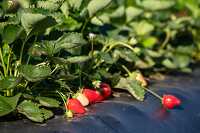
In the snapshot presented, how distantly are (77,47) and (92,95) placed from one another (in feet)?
0.87

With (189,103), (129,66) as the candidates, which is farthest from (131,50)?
(189,103)

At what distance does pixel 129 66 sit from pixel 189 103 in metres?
0.61

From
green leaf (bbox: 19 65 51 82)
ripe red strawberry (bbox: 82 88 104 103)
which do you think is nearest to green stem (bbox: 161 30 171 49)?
ripe red strawberry (bbox: 82 88 104 103)

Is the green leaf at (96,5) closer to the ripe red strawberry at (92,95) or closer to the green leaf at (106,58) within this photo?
the green leaf at (106,58)

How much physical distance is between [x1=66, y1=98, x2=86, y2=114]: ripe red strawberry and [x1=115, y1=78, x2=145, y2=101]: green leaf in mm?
425

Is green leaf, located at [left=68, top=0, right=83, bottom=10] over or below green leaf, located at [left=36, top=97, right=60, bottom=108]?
over

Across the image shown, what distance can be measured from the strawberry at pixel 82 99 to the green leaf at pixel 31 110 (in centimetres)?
33

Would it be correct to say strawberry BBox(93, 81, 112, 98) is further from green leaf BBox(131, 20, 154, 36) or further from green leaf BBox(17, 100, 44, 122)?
green leaf BBox(131, 20, 154, 36)

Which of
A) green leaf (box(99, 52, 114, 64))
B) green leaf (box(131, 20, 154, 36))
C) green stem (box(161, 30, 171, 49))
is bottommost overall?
green stem (box(161, 30, 171, 49))

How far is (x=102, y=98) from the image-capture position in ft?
9.96

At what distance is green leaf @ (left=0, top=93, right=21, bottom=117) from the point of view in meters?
2.43

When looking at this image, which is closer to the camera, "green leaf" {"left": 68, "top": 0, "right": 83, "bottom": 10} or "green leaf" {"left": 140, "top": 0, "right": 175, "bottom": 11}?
"green leaf" {"left": 68, "top": 0, "right": 83, "bottom": 10}

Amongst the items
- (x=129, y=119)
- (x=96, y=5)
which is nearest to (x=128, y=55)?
(x=96, y=5)

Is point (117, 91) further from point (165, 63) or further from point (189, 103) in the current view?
point (165, 63)
